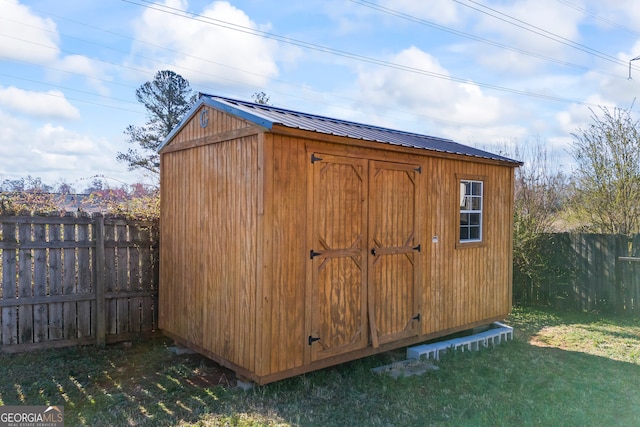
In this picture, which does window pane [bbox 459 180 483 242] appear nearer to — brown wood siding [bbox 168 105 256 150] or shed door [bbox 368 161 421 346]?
shed door [bbox 368 161 421 346]

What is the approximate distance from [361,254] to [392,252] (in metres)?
0.51

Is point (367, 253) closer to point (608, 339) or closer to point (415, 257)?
point (415, 257)

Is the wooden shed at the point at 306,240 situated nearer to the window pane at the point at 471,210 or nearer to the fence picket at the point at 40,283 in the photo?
the window pane at the point at 471,210

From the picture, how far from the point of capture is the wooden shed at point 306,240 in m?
3.88

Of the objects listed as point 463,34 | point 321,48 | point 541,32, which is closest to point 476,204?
point 463,34

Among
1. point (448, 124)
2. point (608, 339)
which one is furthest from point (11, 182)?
point (448, 124)

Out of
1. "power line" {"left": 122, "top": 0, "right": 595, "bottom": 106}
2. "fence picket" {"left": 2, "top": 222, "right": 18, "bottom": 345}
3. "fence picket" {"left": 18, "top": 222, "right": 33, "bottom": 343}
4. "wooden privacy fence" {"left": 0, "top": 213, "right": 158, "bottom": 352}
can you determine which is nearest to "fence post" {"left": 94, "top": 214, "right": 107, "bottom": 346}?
"wooden privacy fence" {"left": 0, "top": 213, "right": 158, "bottom": 352}

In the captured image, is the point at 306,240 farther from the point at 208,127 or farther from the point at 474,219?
the point at 474,219

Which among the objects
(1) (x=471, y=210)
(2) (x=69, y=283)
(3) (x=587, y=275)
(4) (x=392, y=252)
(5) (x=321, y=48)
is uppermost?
(5) (x=321, y=48)

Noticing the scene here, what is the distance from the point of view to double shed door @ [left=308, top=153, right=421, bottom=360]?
420 cm

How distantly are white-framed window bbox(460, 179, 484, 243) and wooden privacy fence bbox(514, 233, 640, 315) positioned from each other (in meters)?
3.25

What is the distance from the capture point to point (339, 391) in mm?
4008

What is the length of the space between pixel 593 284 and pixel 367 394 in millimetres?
6293

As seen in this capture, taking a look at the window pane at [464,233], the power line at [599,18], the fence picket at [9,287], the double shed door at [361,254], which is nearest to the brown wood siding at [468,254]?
the window pane at [464,233]
